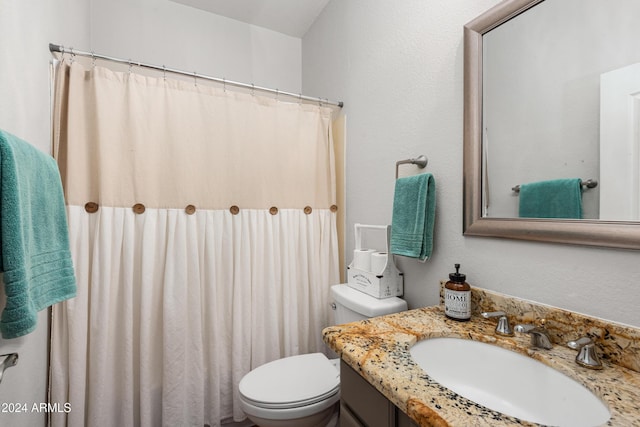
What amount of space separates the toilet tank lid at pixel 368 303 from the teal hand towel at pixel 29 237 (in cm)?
101

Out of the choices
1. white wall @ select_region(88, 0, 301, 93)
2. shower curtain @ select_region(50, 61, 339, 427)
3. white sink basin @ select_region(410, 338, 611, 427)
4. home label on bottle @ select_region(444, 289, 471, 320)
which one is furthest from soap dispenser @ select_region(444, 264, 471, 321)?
white wall @ select_region(88, 0, 301, 93)

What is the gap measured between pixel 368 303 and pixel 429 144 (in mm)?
734

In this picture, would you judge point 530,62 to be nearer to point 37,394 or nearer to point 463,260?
point 463,260

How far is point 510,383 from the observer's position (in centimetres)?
75

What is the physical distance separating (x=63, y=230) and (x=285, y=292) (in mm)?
1050

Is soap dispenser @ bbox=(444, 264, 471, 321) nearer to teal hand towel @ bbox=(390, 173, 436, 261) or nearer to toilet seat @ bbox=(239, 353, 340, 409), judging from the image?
teal hand towel @ bbox=(390, 173, 436, 261)

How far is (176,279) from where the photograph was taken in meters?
1.38

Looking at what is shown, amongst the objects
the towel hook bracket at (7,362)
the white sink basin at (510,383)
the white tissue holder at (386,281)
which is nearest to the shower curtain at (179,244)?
the white tissue holder at (386,281)

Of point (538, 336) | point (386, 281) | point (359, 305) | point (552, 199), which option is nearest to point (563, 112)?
point (552, 199)

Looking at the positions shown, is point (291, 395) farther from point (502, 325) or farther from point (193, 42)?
point (193, 42)

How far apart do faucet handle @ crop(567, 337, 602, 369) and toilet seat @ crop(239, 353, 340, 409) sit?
2.72ft

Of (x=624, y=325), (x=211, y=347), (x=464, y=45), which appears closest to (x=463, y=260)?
(x=624, y=325)

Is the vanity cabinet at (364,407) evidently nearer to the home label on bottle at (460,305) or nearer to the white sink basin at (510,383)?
the white sink basin at (510,383)

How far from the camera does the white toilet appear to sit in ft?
3.49
